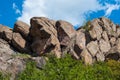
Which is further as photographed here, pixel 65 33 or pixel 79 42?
pixel 65 33

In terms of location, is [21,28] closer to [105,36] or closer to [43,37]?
[43,37]

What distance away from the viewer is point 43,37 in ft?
310

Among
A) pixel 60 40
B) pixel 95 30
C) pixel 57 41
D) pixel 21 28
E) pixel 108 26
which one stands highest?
pixel 108 26

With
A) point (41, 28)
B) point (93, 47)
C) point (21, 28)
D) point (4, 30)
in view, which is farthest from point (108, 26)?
point (4, 30)

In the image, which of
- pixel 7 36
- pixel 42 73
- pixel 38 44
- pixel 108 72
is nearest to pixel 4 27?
pixel 7 36

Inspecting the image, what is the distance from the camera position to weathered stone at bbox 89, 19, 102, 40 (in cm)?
10131

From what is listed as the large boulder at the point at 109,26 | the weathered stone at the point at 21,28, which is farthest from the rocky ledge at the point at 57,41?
the large boulder at the point at 109,26

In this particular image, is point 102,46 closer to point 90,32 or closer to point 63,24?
point 90,32

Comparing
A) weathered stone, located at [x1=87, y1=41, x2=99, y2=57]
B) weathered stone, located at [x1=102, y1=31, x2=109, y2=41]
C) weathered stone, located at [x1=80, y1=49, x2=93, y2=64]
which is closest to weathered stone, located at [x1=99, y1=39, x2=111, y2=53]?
weathered stone, located at [x1=102, y1=31, x2=109, y2=41]

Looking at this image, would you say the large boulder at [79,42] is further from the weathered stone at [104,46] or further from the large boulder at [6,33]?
the large boulder at [6,33]

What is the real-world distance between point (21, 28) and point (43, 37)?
8.59m

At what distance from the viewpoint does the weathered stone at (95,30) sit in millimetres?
101312

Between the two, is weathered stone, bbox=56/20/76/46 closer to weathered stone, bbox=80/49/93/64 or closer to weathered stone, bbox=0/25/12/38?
weathered stone, bbox=80/49/93/64

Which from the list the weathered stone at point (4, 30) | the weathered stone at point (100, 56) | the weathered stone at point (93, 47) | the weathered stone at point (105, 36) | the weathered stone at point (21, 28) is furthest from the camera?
the weathered stone at point (105, 36)
